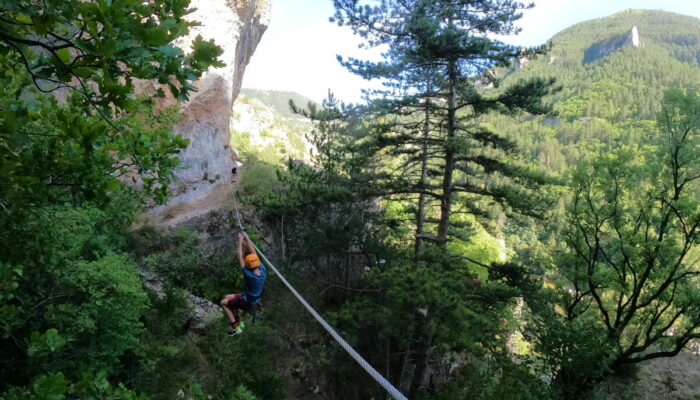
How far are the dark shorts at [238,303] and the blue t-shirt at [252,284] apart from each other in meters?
0.15

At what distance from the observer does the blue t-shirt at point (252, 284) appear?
22.2 ft

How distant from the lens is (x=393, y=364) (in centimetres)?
1469

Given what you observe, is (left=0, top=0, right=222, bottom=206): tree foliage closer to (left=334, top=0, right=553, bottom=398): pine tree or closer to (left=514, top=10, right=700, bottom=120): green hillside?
(left=334, top=0, right=553, bottom=398): pine tree

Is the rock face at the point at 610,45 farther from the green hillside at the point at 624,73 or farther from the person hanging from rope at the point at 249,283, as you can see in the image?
the person hanging from rope at the point at 249,283

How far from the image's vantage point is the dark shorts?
7116mm

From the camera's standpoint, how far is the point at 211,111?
1795cm

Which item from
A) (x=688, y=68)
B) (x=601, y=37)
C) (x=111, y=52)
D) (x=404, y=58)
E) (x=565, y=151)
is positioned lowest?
(x=565, y=151)

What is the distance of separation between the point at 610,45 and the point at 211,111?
232 m

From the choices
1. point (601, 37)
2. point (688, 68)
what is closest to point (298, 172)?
point (688, 68)

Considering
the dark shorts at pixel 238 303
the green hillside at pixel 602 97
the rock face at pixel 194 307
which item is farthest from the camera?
the green hillside at pixel 602 97

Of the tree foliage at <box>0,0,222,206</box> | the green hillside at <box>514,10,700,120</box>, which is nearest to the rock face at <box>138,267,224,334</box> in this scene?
the tree foliage at <box>0,0,222,206</box>

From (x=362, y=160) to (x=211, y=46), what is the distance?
10122 mm

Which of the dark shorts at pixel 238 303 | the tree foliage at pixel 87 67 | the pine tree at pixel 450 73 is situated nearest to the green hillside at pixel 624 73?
the pine tree at pixel 450 73

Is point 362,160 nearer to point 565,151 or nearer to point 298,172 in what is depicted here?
point 298,172
